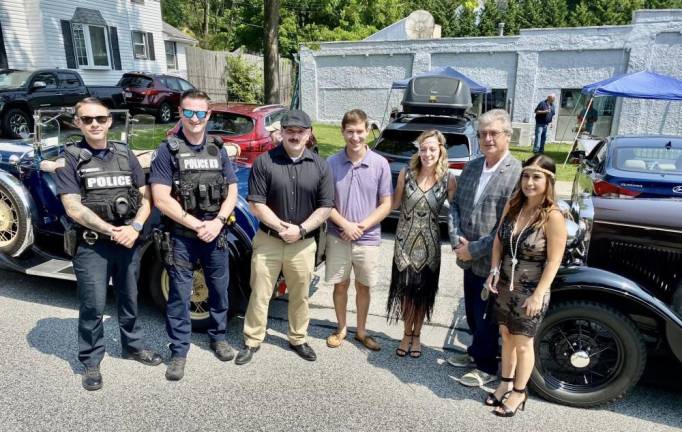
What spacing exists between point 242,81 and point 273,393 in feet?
63.2

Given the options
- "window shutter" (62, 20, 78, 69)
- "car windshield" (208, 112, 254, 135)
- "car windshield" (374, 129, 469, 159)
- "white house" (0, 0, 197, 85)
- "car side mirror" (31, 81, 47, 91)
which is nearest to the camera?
"car windshield" (374, 129, 469, 159)

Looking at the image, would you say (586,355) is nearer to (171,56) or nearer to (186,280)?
(186,280)

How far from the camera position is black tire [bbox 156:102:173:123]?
1600cm

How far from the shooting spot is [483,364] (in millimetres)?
3311

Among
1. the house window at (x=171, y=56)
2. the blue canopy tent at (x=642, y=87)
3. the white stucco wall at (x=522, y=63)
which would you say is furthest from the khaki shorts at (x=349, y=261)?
the house window at (x=171, y=56)

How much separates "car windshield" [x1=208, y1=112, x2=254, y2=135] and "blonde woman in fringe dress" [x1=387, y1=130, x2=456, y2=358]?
4876mm

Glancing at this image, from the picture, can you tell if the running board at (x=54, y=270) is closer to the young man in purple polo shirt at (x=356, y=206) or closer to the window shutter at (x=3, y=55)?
the young man in purple polo shirt at (x=356, y=206)

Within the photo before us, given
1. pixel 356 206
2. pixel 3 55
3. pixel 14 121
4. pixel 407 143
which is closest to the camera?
pixel 356 206

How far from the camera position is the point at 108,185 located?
10.2 feet

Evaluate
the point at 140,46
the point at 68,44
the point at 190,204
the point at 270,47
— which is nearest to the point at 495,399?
the point at 190,204

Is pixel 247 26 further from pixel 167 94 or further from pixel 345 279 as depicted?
pixel 345 279

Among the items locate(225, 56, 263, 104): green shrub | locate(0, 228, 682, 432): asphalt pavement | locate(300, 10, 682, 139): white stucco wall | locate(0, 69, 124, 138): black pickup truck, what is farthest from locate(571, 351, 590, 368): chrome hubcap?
locate(225, 56, 263, 104): green shrub

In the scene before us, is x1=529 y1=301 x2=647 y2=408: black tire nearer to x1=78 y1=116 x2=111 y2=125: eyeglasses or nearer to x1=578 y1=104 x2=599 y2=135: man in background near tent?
x1=78 y1=116 x2=111 y2=125: eyeglasses

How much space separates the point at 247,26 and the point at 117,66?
9.51 m
